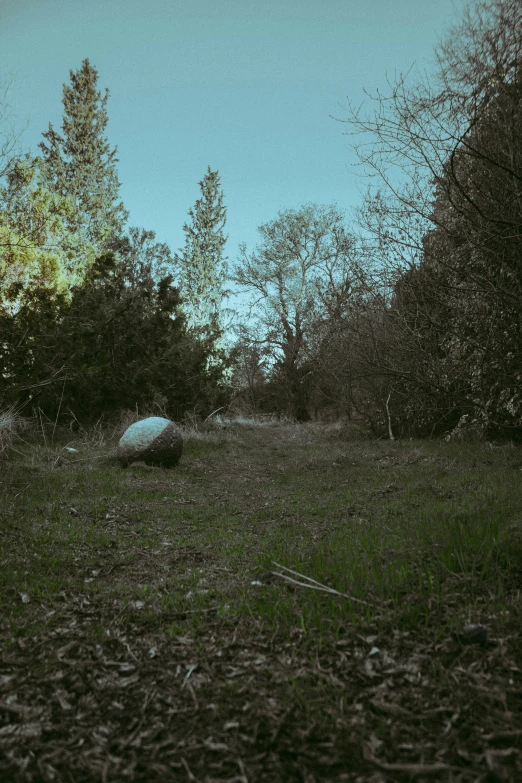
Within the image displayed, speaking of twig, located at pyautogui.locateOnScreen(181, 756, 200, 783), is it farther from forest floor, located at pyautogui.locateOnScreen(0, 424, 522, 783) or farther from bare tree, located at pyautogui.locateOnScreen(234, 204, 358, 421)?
bare tree, located at pyautogui.locateOnScreen(234, 204, 358, 421)

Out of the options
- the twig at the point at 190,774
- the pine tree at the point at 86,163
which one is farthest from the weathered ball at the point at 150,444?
the pine tree at the point at 86,163

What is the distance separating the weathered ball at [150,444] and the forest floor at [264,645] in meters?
3.11

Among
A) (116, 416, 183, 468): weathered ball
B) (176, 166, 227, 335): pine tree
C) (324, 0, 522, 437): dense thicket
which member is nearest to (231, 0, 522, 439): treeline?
(324, 0, 522, 437): dense thicket

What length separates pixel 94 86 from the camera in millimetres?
24641

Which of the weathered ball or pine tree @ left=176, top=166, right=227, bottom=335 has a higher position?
pine tree @ left=176, top=166, right=227, bottom=335

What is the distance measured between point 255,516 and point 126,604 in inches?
117

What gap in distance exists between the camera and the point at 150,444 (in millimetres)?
9328

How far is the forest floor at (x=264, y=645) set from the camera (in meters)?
1.96

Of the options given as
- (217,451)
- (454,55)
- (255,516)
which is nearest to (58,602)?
(255,516)

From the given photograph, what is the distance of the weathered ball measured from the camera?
9328 mm

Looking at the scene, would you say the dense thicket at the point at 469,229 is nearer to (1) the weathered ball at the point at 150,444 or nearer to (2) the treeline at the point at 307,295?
(2) the treeline at the point at 307,295

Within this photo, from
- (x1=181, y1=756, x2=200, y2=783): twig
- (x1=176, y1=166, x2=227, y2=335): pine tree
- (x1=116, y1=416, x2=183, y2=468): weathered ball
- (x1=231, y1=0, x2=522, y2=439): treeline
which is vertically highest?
(x1=176, y1=166, x2=227, y2=335): pine tree

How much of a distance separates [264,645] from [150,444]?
6850mm

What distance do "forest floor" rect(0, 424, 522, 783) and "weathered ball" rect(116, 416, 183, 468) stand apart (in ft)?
10.2
